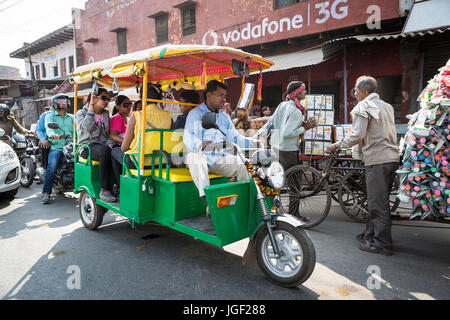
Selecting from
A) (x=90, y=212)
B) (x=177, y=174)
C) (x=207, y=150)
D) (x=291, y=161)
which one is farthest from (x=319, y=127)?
(x=90, y=212)

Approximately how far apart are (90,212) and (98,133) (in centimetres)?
117

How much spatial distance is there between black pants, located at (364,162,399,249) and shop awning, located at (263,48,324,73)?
5.01 metres

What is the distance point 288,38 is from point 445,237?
812 centimetres

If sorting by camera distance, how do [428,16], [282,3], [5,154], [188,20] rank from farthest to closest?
[188,20] < [282,3] < [428,16] < [5,154]

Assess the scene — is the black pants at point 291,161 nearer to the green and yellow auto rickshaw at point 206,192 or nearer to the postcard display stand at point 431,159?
the green and yellow auto rickshaw at point 206,192

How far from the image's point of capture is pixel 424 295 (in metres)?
2.70

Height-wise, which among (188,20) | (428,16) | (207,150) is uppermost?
(188,20)

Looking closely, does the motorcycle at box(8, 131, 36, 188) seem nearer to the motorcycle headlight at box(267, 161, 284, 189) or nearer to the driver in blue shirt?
the driver in blue shirt

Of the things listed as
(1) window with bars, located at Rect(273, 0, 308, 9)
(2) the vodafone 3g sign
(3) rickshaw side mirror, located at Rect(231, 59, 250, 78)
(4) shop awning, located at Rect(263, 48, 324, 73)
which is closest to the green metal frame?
(3) rickshaw side mirror, located at Rect(231, 59, 250, 78)

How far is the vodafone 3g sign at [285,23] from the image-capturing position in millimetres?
9258

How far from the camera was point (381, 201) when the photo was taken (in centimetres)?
361

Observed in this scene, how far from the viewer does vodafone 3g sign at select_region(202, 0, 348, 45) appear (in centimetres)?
926

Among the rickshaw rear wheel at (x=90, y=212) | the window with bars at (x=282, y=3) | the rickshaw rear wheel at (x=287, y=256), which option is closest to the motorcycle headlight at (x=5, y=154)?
the rickshaw rear wheel at (x=90, y=212)

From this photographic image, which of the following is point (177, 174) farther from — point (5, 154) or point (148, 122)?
point (5, 154)
